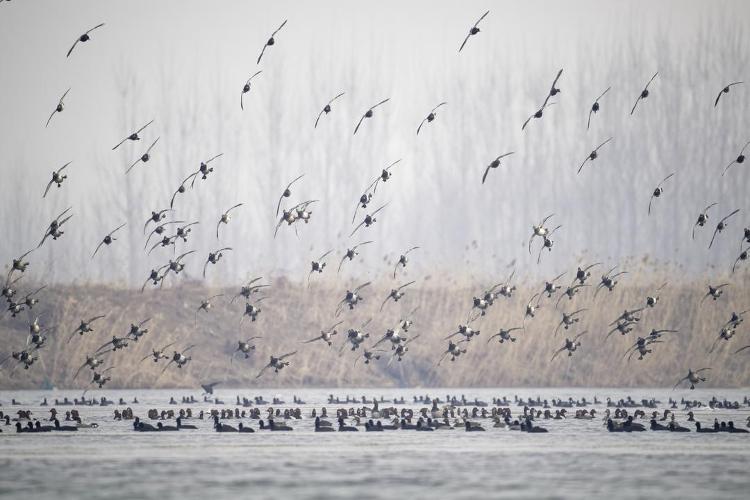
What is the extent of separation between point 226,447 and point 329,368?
4369 centimetres

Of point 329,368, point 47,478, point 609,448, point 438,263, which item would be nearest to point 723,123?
point 438,263

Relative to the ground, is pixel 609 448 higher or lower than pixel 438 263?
lower

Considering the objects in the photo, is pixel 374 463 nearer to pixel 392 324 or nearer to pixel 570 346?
pixel 570 346

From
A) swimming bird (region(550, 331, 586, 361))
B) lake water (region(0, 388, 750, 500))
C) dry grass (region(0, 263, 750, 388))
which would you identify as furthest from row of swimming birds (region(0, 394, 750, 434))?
dry grass (region(0, 263, 750, 388))

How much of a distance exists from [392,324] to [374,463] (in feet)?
175

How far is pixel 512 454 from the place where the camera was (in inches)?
2067

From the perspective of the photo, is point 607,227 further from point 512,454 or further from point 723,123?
point 512,454

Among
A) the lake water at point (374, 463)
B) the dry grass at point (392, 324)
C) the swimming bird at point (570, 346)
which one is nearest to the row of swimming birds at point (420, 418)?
the lake water at point (374, 463)

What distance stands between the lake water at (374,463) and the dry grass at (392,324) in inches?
930

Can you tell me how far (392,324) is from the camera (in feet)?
337

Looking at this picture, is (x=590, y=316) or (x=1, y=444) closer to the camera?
(x=1, y=444)

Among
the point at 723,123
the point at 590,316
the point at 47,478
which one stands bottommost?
the point at 47,478

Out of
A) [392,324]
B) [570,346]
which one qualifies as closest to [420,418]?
[570,346]

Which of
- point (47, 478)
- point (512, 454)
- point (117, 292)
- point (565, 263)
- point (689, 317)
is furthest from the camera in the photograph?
point (565, 263)
